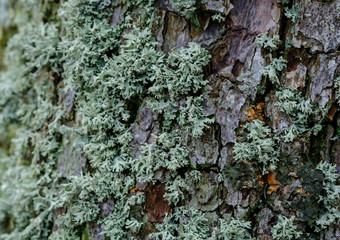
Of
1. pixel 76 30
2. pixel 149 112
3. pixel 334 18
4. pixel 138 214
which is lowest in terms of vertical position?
pixel 138 214

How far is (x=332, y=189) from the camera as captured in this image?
1654mm

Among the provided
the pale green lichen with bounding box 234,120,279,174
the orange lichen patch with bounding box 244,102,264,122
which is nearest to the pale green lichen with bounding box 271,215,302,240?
the pale green lichen with bounding box 234,120,279,174

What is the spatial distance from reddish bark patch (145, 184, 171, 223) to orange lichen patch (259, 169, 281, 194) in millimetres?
556

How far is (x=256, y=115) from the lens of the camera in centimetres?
172

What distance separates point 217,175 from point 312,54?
0.83 metres

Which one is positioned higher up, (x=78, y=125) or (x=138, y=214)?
(x=78, y=125)

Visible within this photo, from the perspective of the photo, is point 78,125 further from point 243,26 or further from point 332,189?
point 332,189

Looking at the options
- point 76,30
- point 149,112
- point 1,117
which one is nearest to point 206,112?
point 149,112

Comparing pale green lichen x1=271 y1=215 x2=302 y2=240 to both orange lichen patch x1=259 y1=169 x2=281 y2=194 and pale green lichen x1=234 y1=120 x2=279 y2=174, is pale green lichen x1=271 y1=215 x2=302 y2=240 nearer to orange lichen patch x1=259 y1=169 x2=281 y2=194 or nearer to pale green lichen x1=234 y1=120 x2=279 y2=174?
orange lichen patch x1=259 y1=169 x2=281 y2=194

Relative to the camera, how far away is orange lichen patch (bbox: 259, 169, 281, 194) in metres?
1.70

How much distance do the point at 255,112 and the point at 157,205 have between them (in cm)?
78

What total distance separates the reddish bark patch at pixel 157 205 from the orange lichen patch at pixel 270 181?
556 millimetres

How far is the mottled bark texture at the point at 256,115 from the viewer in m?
1.66

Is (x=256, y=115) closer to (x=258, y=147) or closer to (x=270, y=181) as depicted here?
(x=258, y=147)
